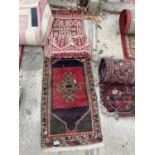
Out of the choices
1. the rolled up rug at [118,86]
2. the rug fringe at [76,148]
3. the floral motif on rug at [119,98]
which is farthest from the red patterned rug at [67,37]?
the rug fringe at [76,148]

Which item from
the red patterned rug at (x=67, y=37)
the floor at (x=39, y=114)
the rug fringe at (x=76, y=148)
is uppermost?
the red patterned rug at (x=67, y=37)

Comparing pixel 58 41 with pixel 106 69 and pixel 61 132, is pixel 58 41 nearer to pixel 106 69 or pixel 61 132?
pixel 106 69

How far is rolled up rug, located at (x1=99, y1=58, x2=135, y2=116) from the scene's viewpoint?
198cm

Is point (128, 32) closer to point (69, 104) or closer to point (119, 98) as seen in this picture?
point (119, 98)

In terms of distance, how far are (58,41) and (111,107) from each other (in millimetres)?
796

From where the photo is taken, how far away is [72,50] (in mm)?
2246

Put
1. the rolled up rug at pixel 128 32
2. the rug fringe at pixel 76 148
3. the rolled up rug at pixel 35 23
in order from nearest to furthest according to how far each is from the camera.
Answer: the rug fringe at pixel 76 148
the rolled up rug at pixel 35 23
the rolled up rug at pixel 128 32

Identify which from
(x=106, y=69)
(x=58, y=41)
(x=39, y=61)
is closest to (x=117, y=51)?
(x=106, y=69)

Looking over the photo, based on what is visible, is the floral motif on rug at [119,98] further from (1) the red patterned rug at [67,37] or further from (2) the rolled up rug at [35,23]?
(2) the rolled up rug at [35,23]

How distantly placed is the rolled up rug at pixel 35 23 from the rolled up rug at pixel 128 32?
2.36ft

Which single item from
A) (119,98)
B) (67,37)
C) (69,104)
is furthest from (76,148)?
(67,37)

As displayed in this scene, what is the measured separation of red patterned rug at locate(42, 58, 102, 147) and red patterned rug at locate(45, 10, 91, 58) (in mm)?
71

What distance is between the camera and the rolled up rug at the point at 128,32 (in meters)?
2.35
